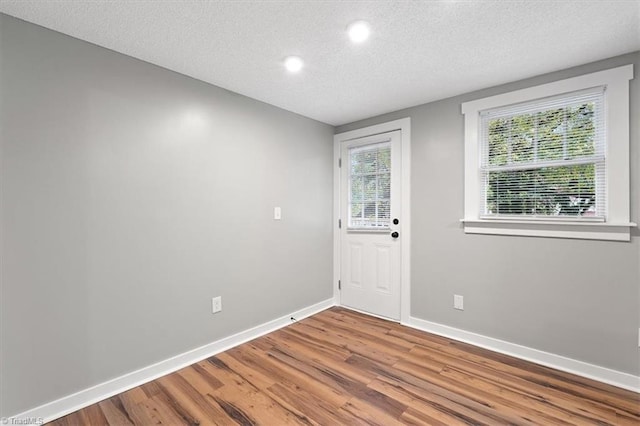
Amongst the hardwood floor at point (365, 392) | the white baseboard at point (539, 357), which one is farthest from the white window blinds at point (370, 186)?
the hardwood floor at point (365, 392)

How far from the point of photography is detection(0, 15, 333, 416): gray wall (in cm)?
167

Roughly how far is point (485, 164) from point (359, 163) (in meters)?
1.41

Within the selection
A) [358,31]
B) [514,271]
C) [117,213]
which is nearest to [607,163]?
[514,271]

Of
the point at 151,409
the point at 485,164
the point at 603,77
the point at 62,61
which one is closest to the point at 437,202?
the point at 485,164

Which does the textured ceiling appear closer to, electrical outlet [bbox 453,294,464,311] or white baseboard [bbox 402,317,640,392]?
electrical outlet [bbox 453,294,464,311]

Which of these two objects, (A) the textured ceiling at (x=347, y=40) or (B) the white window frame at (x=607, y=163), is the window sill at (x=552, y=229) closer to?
(B) the white window frame at (x=607, y=163)

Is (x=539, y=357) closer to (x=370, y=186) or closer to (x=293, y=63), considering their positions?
(x=370, y=186)

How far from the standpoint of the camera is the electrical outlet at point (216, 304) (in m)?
2.56

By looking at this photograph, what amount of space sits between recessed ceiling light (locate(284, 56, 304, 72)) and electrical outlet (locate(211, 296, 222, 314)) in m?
2.02

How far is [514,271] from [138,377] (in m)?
3.07

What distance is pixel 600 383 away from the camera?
2076 millimetres

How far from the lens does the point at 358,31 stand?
5.83 ft

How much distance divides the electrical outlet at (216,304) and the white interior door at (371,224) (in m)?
1.65

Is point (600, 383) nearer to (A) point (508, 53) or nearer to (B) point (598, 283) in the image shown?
(B) point (598, 283)
